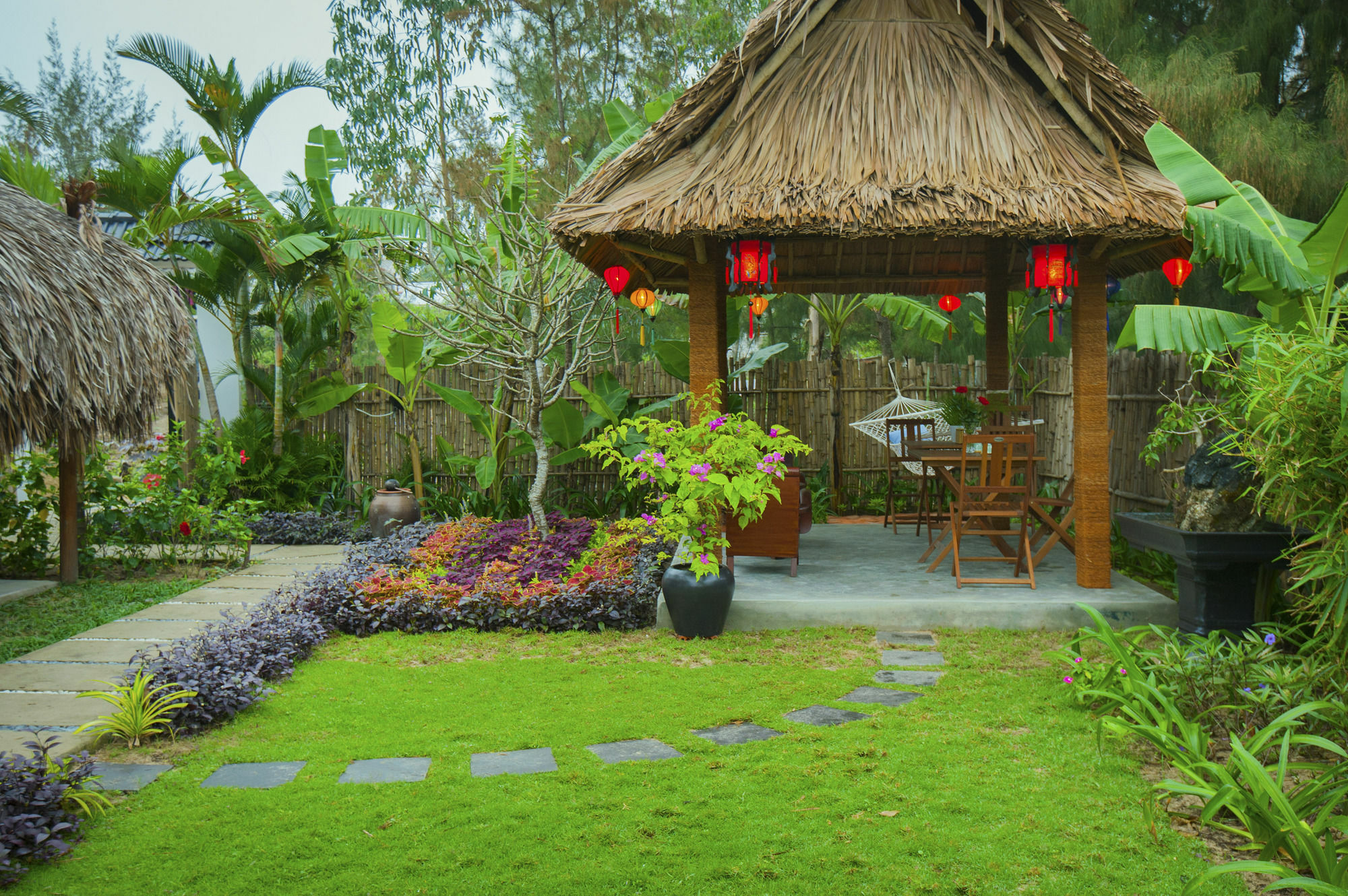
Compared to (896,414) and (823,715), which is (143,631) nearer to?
(823,715)

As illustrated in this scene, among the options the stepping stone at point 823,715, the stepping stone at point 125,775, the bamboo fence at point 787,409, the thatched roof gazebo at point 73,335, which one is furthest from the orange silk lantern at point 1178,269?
the thatched roof gazebo at point 73,335

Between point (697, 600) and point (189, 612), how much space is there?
3.52 m

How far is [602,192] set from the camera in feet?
19.6

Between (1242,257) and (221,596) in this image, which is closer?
(1242,257)

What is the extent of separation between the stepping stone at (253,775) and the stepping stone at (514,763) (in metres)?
0.70

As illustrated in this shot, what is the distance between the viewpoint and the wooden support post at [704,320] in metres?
6.14

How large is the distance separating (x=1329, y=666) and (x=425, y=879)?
321 centimetres

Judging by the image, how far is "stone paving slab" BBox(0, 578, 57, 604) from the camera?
648 centimetres

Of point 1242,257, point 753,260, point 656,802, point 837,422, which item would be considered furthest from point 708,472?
point 837,422

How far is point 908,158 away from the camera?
5.74 metres

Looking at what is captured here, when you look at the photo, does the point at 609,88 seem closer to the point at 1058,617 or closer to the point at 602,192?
the point at 602,192

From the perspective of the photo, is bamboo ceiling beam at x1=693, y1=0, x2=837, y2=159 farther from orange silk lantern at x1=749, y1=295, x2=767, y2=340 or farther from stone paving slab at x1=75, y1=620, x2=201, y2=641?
stone paving slab at x1=75, y1=620, x2=201, y2=641

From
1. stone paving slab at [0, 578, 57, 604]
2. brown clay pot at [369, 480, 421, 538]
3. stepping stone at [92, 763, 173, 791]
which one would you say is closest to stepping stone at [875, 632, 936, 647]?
stepping stone at [92, 763, 173, 791]

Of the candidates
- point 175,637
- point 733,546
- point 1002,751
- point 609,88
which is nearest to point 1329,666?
point 1002,751
